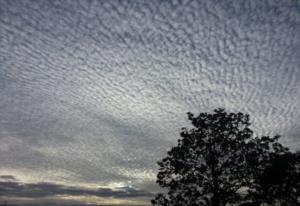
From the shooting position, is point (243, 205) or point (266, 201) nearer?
point (243, 205)

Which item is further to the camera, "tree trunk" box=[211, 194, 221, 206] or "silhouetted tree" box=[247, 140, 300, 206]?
"silhouetted tree" box=[247, 140, 300, 206]

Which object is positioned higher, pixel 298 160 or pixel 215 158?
pixel 298 160

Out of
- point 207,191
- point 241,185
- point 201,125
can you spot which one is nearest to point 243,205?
point 241,185

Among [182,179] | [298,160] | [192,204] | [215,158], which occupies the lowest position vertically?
[192,204]

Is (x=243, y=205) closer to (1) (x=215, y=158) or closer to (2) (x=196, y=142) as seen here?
(1) (x=215, y=158)

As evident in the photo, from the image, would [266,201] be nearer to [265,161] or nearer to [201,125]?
[265,161]

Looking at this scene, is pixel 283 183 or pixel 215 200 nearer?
pixel 215 200

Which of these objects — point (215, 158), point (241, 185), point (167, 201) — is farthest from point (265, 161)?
point (167, 201)

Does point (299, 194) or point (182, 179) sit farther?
point (299, 194)

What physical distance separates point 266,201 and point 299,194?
5930 mm

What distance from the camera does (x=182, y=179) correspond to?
30.4 metres

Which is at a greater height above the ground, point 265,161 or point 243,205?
point 265,161

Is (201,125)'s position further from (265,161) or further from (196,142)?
(265,161)

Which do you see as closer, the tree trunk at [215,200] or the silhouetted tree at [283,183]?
the tree trunk at [215,200]
